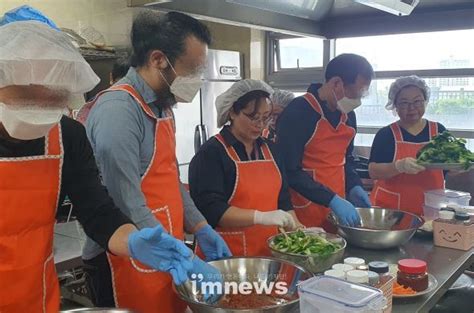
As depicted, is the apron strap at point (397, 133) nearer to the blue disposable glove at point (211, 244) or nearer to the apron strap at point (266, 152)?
the apron strap at point (266, 152)

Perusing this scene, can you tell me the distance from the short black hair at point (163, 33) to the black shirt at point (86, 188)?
347mm

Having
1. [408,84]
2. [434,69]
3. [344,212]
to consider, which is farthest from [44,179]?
[434,69]

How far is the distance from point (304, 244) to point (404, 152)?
49.5 inches

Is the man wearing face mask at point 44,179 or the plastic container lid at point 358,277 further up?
the man wearing face mask at point 44,179

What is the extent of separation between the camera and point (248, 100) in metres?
1.93

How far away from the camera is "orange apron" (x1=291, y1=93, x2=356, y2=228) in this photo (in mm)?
2295

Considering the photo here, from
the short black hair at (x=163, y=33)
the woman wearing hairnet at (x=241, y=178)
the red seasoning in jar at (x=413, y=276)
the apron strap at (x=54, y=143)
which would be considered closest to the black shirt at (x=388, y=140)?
the woman wearing hairnet at (x=241, y=178)

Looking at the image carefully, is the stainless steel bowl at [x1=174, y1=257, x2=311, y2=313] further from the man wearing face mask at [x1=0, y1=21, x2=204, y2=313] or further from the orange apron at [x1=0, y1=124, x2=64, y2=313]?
the orange apron at [x1=0, y1=124, x2=64, y2=313]

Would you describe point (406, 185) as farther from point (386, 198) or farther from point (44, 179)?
point (44, 179)

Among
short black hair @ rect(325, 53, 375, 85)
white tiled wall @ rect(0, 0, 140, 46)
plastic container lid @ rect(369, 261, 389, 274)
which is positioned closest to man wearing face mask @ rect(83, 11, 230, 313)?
plastic container lid @ rect(369, 261, 389, 274)

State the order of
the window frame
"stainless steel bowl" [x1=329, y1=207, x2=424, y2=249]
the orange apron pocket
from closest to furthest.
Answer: "stainless steel bowl" [x1=329, y1=207, x2=424, y2=249] → the orange apron pocket → the window frame

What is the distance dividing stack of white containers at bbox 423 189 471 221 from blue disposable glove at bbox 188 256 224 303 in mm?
1316

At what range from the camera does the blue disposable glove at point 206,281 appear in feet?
4.28

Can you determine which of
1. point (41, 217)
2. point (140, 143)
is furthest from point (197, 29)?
point (41, 217)
